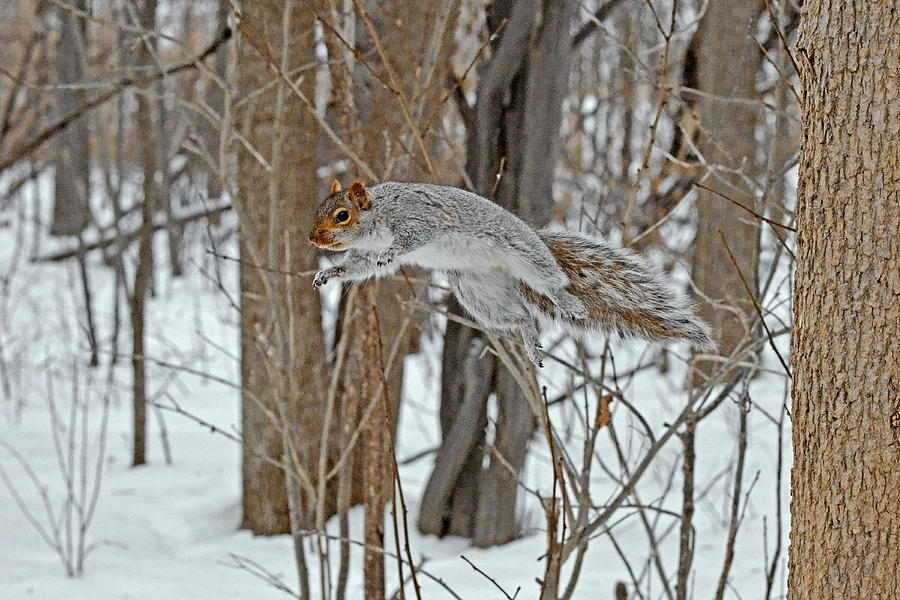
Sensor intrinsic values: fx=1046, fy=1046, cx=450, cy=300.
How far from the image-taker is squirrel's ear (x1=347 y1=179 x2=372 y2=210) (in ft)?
3.94

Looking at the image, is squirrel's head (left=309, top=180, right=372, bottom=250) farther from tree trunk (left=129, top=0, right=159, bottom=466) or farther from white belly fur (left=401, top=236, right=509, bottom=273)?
tree trunk (left=129, top=0, right=159, bottom=466)

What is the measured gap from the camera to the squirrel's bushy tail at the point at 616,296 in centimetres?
127

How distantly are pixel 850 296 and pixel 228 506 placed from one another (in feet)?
12.5

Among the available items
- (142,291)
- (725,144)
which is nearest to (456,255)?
(725,144)

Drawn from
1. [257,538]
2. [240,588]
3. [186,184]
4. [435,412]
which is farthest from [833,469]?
[186,184]

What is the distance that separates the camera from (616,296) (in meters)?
1.31

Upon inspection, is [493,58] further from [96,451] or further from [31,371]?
[31,371]

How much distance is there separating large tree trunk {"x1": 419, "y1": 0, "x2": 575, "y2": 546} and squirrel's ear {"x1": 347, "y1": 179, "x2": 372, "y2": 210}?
86.5 inches

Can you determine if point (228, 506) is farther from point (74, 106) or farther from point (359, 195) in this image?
point (74, 106)

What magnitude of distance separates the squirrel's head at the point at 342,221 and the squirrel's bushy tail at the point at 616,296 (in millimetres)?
241

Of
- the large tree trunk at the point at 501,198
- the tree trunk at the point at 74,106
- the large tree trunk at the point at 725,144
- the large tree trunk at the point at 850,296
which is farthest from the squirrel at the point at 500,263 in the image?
the tree trunk at the point at 74,106

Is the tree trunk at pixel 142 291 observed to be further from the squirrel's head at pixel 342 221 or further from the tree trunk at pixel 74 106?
the squirrel's head at pixel 342 221

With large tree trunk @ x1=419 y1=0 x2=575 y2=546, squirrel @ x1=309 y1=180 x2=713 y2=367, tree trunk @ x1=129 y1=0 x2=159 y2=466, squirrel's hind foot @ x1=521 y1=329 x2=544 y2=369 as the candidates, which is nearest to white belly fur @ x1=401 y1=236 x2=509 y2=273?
Result: squirrel @ x1=309 y1=180 x2=713 y2=367

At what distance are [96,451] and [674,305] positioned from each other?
482 centimetres
